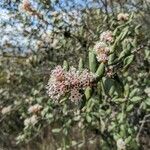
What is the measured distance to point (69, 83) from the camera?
2064mm

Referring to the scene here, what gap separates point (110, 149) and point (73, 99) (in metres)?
2.98

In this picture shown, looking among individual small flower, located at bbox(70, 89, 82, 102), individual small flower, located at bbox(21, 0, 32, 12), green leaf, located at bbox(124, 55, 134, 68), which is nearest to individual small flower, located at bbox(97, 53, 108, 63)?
green leaf, located at bbox(124, 55, 134, 68)

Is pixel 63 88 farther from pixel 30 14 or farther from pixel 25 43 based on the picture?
pixel 25 43

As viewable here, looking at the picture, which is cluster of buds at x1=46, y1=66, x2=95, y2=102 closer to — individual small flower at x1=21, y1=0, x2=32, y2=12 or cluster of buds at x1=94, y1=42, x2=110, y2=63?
cluster of buds at x1=94, y1=42, x2=110, y2=63

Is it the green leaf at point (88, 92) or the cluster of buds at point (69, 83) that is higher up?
the cluster of buds at point (69, 83)

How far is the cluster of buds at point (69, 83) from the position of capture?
2068 mm

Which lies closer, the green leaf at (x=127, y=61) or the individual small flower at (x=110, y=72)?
the individual small flower at (x=110, y=72)

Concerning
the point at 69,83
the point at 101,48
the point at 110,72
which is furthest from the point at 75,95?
the point at 101,48

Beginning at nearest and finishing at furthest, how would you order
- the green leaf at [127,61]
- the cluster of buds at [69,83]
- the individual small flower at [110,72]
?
1. the cluster of buds at [69,83]
2. the individual small flower at [110,72]
3. the green leaf at [127,61]

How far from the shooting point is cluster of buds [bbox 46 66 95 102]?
207 cm

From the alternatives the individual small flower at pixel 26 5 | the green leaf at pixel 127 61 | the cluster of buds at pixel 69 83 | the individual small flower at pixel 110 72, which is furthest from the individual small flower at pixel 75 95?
the individual small flower at pixel 26 5

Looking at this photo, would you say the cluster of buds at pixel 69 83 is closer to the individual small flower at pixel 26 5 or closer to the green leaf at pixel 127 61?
→ the green leaf at pixel 127 61

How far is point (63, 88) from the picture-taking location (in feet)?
6.79

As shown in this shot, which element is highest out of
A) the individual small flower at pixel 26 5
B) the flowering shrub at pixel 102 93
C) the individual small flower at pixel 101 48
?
the individual small flower at pixel 26 5
